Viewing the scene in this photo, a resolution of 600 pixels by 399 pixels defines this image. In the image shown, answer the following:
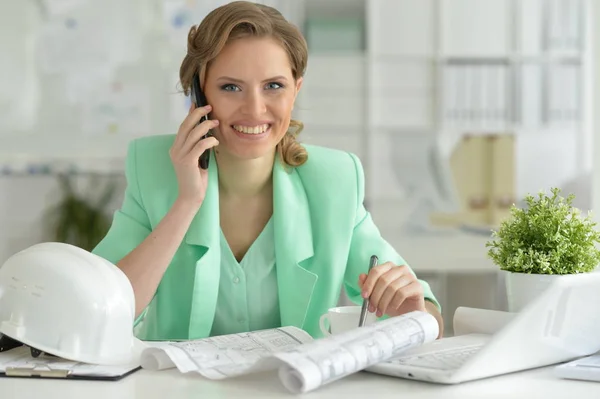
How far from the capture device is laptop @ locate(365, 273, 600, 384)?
99 cm

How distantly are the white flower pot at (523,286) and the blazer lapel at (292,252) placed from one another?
47 cm

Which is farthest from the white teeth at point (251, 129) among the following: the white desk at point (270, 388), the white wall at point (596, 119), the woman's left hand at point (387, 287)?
the white wall at point (596, 119)

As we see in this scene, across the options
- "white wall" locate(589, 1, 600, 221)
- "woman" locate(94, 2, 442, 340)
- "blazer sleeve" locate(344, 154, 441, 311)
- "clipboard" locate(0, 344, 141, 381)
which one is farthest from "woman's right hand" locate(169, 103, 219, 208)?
"white wall" locate(589, 1, 600, 221)

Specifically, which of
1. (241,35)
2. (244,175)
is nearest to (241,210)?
(244,175)

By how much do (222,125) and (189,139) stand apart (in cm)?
8

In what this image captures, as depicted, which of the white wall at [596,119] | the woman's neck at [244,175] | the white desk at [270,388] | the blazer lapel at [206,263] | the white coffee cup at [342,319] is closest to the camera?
the white desk at [270,388]

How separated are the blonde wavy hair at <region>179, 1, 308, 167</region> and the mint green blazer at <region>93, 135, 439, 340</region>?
0.31 ft

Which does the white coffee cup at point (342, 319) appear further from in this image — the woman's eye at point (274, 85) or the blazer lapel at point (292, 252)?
the woman's eye at point (274, 85)

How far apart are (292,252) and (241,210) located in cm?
18

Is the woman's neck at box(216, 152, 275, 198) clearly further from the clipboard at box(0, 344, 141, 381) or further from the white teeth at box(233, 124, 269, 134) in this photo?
the clipboard at box(0, 344, 141, 381)

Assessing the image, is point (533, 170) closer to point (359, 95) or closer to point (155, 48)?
point (359, 95)

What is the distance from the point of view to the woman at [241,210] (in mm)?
1587

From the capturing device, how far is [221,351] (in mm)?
1116

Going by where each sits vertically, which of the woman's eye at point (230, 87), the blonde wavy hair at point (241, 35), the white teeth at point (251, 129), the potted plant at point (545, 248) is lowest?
the potted plant at point (545, 248)
